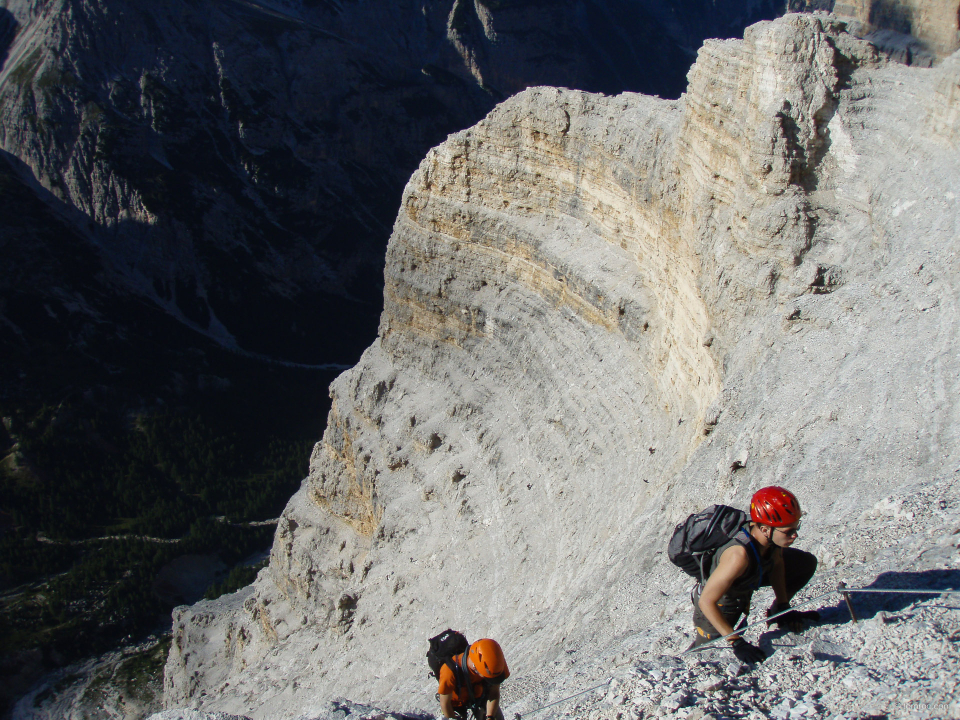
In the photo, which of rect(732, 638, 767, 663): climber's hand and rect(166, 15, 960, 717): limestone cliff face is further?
rect(166, 15, 960, 717): limestone cliff face

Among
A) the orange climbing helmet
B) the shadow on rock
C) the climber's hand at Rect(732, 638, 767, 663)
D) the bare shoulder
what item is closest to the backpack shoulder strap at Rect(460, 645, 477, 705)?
the orange climbing helmet

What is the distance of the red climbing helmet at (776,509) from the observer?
6152mm

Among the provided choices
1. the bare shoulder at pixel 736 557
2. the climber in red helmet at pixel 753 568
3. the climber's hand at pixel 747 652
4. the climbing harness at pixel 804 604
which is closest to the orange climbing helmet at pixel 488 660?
the climbing harness at pixel 804 604

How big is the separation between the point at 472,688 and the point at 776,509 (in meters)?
3.14

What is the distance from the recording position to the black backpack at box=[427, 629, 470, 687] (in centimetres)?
721

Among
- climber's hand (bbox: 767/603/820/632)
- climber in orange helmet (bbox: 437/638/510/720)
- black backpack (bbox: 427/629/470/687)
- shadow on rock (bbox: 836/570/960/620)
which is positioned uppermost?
black backpack (bbox: 427/629/470/687)

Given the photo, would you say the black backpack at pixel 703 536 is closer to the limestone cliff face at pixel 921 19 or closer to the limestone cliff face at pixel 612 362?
the limestone cliff face at pixel 612 362

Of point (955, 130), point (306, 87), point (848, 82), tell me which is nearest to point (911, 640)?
point (955, 130)

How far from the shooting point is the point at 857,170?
13.3 metres

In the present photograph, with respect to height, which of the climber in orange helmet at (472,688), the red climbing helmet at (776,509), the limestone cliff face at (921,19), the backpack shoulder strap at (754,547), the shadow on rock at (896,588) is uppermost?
the limestone cliff face at (921,19)

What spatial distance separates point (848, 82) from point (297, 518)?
22.9m

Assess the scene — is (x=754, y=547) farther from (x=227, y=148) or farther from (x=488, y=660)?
(x=227, y=148)

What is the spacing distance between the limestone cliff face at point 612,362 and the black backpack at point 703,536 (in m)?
2.48

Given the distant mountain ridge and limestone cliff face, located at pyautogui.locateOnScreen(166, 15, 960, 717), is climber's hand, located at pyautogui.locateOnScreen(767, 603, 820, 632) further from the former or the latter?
the distant mountain ridge
